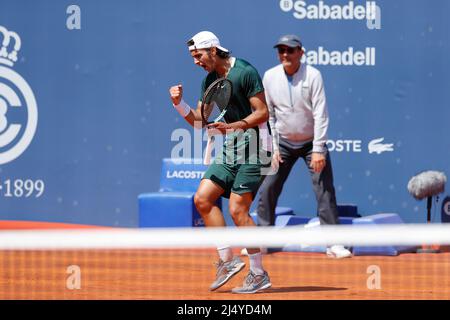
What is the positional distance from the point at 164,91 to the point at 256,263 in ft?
10.2

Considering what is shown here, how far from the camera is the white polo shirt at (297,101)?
8.78 metres

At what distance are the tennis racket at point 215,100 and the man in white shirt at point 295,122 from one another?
1856 millimetres

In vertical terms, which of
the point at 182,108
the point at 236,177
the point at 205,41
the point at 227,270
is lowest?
the point at 227,270

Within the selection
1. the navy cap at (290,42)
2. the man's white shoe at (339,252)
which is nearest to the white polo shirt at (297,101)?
the navy cap at (290,42)

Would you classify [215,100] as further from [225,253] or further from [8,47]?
[8,47]

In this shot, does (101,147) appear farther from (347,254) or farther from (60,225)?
(347,254)

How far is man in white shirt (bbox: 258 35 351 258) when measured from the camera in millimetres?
8758

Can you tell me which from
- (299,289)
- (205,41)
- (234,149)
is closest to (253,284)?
(299,289)

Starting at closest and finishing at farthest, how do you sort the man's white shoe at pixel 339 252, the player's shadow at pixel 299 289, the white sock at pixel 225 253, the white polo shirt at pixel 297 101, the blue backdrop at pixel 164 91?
the white sock at pixel 225 253
the player's shadow at pixel 299 289
the white polo shirt at pixel 297 101
the man's white shoe at pixel 339 252
the blue backdrop at pixel 164 91

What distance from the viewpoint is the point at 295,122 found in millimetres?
8852

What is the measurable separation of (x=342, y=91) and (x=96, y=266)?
2.46 meters

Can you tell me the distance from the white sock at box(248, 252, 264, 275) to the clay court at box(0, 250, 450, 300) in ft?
0.47

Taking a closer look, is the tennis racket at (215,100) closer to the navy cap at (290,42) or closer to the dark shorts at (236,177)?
the dark shorts at (236,177)

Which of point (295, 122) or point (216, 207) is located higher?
point (295, 122)
